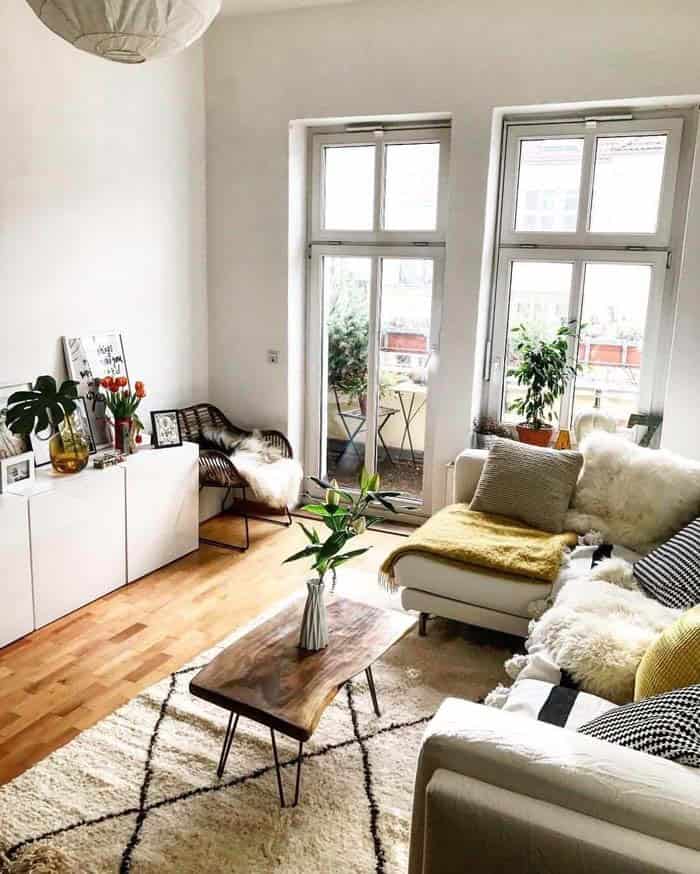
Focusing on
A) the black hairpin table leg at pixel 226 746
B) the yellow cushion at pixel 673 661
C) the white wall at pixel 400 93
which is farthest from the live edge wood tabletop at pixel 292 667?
the white wall at pixel 400 93

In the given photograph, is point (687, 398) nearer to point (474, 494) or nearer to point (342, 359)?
point (474, 494)

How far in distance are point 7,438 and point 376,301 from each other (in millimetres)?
2347

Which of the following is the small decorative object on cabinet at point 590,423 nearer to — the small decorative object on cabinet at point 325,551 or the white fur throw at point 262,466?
the white fur throw at point 262,466

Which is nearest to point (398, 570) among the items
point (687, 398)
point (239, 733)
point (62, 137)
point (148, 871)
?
point (239, 733)

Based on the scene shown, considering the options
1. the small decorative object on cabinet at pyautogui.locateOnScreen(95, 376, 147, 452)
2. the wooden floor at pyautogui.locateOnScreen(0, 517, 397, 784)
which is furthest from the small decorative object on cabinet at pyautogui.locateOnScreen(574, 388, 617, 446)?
the small decorative object on cabinet at pyautogui.locateOnScreen(95, 376, 147, 452)

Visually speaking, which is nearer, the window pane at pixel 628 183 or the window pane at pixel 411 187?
the window pane at pixel 628 183

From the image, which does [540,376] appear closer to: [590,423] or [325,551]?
[590,423]

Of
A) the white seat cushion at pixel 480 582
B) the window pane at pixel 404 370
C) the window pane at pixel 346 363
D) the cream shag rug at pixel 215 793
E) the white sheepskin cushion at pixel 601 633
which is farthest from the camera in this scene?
the window pane at pixel 346 363

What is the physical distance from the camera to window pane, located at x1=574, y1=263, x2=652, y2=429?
13.6 feet

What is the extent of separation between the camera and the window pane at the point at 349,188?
184 inches

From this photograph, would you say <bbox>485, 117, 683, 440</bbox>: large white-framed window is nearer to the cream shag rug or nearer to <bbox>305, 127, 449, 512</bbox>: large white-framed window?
<bbox>305, 127, 449, 512</bbox>: large white-framed window

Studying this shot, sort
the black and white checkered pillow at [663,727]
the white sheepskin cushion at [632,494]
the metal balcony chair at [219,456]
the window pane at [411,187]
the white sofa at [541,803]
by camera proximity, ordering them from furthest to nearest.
→ the window pane at [411,187] < the metal balcony chair at [219,456] < the white sheepskin cushion at [632,494] < the black and white checkered pillow at [663,727] < the white sofa at [541,803]

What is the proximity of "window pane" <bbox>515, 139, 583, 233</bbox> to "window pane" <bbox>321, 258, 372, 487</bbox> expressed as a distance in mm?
1027

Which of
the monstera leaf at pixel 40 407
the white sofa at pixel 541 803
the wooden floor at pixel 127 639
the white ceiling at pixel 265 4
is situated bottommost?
the wooden floor at pixel 127 639
